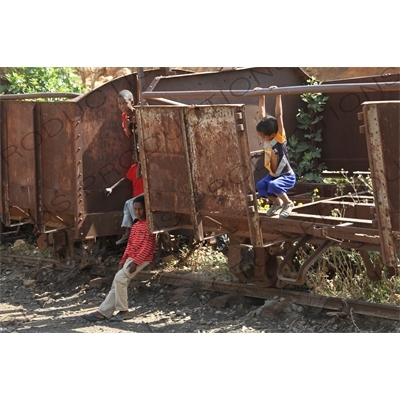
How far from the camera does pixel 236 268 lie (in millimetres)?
7898

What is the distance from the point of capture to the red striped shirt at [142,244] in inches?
308

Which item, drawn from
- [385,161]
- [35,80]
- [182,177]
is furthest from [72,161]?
[385,161]

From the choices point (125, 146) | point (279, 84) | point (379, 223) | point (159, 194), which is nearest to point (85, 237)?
point (125, 146)

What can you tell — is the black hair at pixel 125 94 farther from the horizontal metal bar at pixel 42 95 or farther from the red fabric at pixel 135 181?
the red fabric at pixel 135 181

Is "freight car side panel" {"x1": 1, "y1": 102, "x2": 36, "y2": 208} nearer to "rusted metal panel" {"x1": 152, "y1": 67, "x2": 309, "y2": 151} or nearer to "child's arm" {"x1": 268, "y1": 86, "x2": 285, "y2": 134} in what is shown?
"rusted metal panel" {"x1": 152, "y1": 67, "x2": 309, "y2": 151}

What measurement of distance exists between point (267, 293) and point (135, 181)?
85.2 inches

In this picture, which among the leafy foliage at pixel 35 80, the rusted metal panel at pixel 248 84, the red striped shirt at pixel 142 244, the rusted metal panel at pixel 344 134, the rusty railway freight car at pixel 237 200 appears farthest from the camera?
the leafy foliage at pixel 35 80

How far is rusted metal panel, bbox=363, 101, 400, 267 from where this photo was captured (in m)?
5.58

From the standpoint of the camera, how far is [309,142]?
10.2 meters

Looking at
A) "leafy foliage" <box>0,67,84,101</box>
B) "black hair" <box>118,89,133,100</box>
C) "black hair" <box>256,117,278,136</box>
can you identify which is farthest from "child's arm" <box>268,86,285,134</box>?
"leafy foliage" <box>0,67,84,101</box>

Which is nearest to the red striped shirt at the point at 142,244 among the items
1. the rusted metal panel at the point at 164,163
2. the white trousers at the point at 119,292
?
the white trousers at the point at 119,292

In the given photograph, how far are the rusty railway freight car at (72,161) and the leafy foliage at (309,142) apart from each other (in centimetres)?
206

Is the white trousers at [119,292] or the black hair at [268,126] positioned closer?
the black hair at [268,126]

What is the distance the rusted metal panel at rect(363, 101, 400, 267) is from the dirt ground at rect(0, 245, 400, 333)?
4.63 ft
